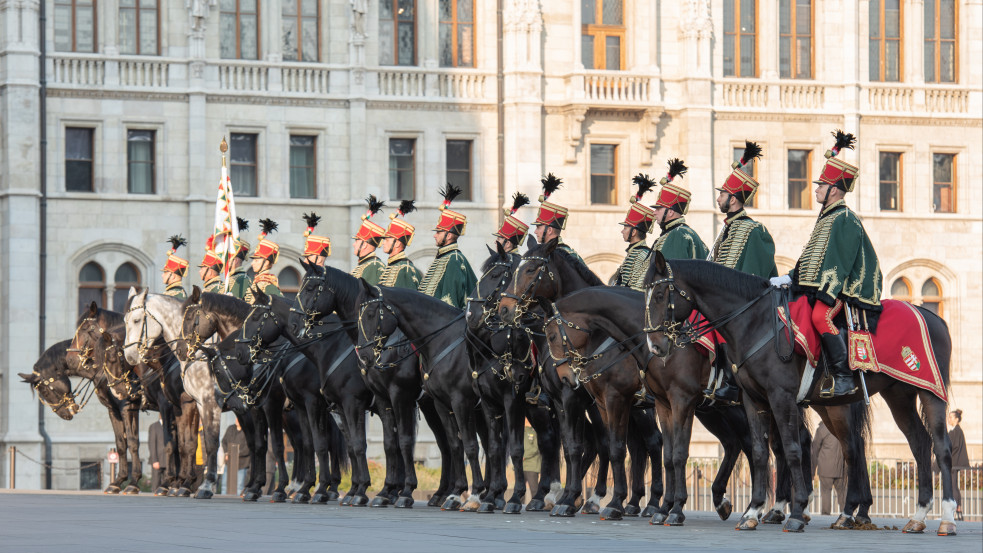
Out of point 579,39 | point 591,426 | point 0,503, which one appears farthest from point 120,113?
point 591,426

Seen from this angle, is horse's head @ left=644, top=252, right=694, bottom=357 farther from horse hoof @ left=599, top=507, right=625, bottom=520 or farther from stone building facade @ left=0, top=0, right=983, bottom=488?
stone building facade @ left=0, top=0, right=983, bottom=488

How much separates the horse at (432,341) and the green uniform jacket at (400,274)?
2419mm

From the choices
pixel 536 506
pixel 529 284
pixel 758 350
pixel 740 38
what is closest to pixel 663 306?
pixel 758 350

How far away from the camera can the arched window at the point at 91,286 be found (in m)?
44.2

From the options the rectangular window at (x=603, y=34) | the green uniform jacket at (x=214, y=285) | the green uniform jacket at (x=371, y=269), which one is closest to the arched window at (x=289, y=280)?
the rectangular window at (x=603, y=34)

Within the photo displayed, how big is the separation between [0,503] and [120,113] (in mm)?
24680

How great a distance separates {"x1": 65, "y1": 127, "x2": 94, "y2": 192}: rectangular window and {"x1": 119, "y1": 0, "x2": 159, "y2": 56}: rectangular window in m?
2.42

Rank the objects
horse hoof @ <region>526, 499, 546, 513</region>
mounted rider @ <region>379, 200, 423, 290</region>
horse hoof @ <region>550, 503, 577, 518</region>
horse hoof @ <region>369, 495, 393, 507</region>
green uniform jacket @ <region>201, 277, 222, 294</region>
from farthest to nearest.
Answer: green uniform jacket @ <region>201, 277, 222, 294</region> < mounted rider @ <region>379, 200, 423, 290</region> < horse hoof @ <region>369, 495, 393, 507</region> < horse hoof @ <region>526, 499, 546, 513</region> < horse hoof @ <region>550, 503, 577, 518</region>

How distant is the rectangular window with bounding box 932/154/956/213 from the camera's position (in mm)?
49969

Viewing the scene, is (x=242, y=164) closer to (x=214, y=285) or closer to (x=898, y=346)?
(x=214, y=285)

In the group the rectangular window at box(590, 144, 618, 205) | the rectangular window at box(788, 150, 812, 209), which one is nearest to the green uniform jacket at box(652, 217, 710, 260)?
the rectangular window at box(590, 144, 618, 205)

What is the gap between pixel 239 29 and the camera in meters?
45.6

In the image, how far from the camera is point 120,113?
44406 mm

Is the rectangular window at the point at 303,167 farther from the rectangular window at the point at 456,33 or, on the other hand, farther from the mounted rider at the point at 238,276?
the mounted rider at the point at 238,276
